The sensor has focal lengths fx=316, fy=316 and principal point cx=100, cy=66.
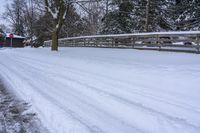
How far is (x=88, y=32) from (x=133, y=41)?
116 feet

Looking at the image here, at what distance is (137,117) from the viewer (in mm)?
5484

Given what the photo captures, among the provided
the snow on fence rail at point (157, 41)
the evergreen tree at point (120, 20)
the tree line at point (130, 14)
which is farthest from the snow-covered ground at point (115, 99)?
the evergreen tree at point (120, 20)

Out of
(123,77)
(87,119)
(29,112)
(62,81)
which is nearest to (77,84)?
(62,81)

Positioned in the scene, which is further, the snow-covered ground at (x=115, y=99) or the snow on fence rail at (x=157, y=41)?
the snow on fence rail at (x=157, y=41)

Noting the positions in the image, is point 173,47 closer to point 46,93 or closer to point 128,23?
point 46,93

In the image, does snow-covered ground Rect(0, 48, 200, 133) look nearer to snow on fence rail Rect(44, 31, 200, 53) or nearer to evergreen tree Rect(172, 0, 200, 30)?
snow on fence rail Rect(44, 31, 200, 53)

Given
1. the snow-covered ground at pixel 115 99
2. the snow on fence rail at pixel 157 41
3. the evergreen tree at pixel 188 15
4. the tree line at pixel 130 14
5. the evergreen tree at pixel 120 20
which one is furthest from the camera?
the evergreen tree at pixel 120 20

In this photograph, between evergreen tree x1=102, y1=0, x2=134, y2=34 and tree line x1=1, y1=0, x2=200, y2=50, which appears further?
evergreen tree x1=102, y1=0, x2=134, y2=34

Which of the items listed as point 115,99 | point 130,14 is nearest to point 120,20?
point 130,14

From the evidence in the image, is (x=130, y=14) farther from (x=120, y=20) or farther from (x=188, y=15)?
(x=188, y=15)

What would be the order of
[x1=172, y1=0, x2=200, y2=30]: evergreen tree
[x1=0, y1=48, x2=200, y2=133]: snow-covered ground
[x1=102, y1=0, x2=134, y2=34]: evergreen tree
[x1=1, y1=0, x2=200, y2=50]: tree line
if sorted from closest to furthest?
[x1=0, y1=48, x2=200, y2=133]: snow-covered ground
[x1=1, y1=0, x2=200, y2=50]: tree line
[x1=172, y1=0, x2=200, y2=30]: evergreen tree
[x1=102, y1=0, x2=134, y2=34]: evergreen tree

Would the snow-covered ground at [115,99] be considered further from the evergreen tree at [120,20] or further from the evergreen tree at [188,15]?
the evergreen tree at [120,20]

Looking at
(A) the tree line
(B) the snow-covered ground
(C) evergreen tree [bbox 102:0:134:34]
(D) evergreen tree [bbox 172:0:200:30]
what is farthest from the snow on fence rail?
(B) the snow-covered ground

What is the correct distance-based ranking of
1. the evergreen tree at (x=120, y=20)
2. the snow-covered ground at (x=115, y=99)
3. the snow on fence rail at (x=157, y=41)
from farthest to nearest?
the evergreen tree at (x=120, y=20) → the snow on fence rail at (x=157, y=41) → the snow-covered ground at (x=115, y=99)
